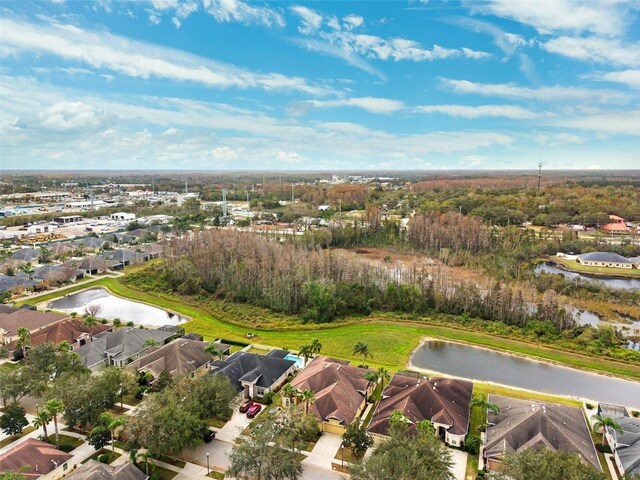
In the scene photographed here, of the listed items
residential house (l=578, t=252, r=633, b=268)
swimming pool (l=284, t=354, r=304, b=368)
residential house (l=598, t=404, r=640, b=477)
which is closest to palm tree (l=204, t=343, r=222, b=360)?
swimming pool (l=284, t=354, r=304, b=368)

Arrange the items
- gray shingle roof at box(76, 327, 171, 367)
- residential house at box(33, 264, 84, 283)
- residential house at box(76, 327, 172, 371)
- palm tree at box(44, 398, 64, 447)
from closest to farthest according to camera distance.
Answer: palm tree at box(44, 398, 64, 447) → residential house at box(76, 327, 172, 371) → gray shingle roof at box(76, 327, 171, 367) → residential house at box(33, 264, 84, 283)

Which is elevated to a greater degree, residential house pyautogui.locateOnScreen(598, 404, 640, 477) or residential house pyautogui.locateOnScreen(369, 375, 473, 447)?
residential house pyautogui.locateOnScreen(369, 375, 473, 447)

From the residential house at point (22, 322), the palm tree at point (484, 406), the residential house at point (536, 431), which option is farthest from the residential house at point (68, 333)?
the residential house at point (536, 431)

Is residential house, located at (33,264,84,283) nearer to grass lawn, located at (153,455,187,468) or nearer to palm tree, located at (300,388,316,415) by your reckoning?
grass lawn, located at (153,455,187,468)

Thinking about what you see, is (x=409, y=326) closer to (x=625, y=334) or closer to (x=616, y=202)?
(x=625, y=334)

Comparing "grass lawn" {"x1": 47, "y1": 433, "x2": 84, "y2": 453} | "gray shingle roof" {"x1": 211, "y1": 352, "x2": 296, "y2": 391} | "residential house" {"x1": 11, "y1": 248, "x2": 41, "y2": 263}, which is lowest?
"grass lawn" {"x1": 47, "y1": 433, "x2": 84, "y2": 453}

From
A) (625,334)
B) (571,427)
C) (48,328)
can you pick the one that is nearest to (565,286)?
(625,334)

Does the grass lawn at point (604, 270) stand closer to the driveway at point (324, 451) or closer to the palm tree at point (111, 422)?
the driveway at point (324, 451)
